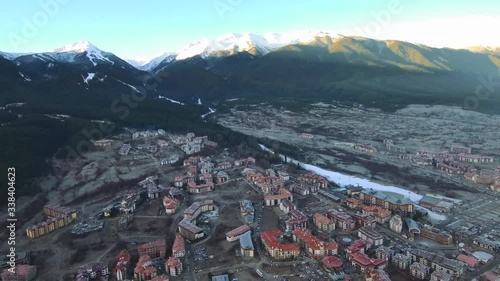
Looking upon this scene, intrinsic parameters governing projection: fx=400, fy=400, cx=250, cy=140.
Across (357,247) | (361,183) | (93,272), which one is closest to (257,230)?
(357,247)

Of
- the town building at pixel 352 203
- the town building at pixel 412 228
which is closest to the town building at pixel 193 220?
the town building at pixel 352 203

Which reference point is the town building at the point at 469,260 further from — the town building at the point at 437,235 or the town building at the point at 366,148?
the town building at the point at 366,148

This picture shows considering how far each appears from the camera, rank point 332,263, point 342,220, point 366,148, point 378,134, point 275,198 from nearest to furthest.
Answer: point 332,263 < point 342,220 < point 275,198 < point 366,148 < point 378,134

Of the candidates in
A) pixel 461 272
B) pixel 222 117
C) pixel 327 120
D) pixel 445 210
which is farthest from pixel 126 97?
pixel 461 272

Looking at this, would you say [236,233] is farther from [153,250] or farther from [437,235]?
[437,235]

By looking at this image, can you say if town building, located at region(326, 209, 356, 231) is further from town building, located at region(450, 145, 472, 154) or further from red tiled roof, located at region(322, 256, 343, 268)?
town building, located at region(450, 145, 472, 154)
